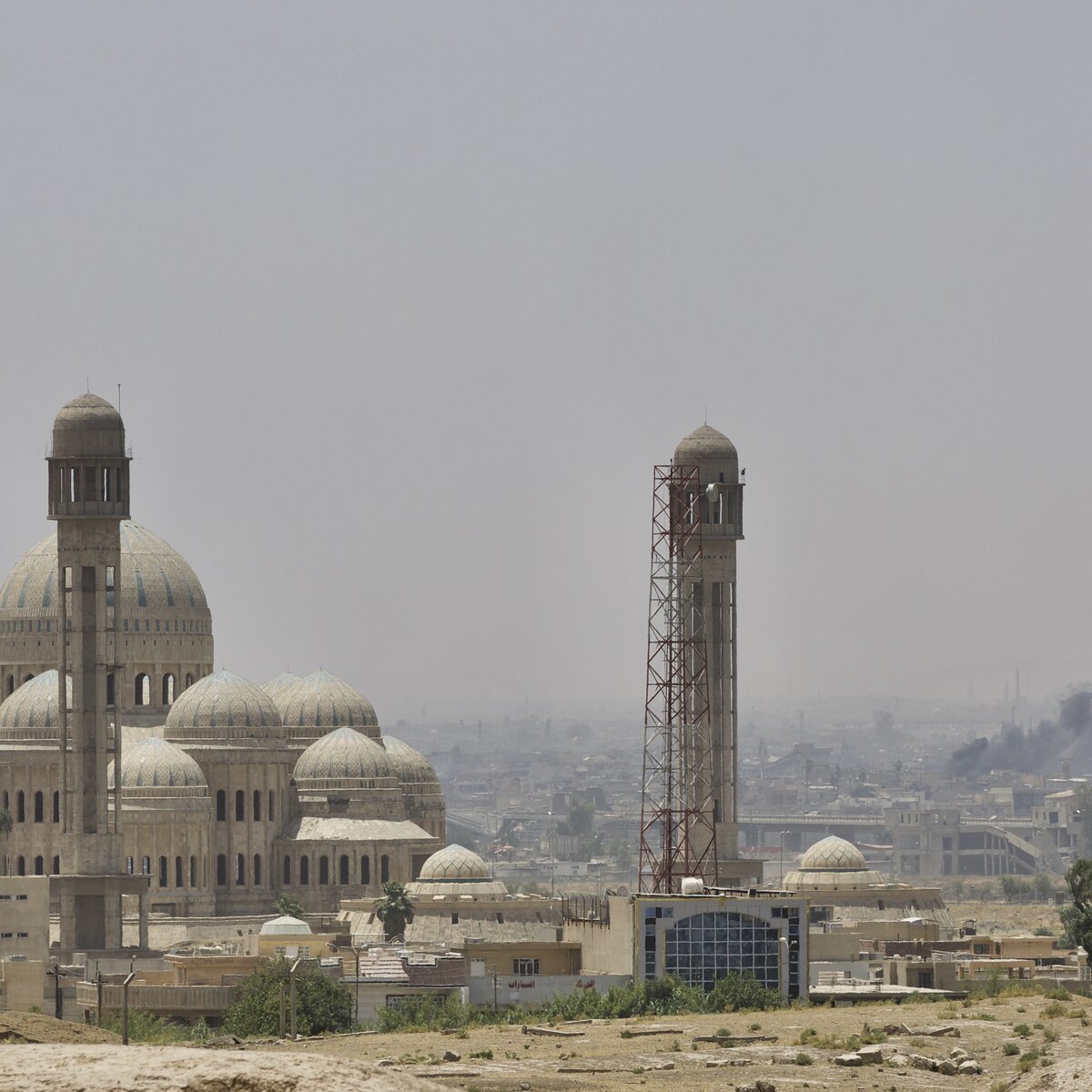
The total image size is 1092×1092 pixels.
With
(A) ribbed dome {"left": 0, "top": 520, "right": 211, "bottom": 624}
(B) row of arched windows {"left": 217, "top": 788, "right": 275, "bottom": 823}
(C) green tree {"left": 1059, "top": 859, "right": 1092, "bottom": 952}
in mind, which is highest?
(A) ribbed dome {"left": 0, "top": 520, "right": 211, "bottom": 624}

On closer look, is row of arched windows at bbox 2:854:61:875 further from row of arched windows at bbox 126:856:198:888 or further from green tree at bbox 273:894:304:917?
green tree at bbox 273:894:304:917

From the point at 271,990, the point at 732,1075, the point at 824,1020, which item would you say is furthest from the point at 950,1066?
the point at 271,990

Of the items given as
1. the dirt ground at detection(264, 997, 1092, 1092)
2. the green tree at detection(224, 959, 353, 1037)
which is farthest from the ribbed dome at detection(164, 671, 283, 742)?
the dirt ground at detection(264, 997, 1092, 1092)

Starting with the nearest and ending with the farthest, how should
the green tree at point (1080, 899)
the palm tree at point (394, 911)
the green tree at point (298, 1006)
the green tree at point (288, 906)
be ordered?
the green tree at point (298, 1006) < the green tree at point (1080, 899) < the palm tree at point (394, 911) < the green tree at point (288, 906)

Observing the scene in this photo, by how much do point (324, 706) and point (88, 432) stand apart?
3621 cm

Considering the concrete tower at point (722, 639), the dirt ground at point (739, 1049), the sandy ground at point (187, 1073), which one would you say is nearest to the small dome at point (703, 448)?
the concrete tower at point (722, 639)

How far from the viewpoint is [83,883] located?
128 meters

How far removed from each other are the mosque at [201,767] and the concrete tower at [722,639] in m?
17.9

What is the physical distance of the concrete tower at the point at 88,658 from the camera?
421 feet

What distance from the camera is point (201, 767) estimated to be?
498ft

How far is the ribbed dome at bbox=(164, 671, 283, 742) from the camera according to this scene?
153125 mm

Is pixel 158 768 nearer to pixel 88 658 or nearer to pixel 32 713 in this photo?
pixel 32 713

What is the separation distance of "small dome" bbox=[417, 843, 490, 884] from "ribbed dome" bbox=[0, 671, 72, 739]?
17784 millimetres

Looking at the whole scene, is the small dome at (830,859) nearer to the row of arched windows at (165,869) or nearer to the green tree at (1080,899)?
the row of arched windows at (165,869)
